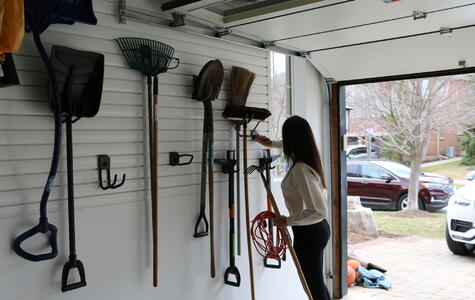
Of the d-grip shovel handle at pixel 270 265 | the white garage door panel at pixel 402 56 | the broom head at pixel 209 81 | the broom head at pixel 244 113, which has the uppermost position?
the white garage door panel at pixel 402 56

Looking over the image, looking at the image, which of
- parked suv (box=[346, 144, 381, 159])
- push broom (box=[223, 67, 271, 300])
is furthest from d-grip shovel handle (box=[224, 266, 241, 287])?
parked suv (box=[346, 144, 381, 159])

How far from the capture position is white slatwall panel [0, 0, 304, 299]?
210 cm

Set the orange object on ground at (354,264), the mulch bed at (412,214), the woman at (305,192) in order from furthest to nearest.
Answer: the mulch bed at (412,214) < the orange object on ground at (354,264) < the woman at (305,192)

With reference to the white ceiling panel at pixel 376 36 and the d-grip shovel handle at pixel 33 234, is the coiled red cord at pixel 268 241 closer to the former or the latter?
the white ceiling panel at pixel 376 36

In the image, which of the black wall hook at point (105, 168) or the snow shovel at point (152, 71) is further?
the snow shovel at point (152, 71)

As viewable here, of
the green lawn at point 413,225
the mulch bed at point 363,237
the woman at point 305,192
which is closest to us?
the woman at point 305,192

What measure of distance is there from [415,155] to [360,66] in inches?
225

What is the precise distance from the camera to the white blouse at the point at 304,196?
9.59 ft

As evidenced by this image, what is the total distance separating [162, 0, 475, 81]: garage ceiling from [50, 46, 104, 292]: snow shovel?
0.70 metres

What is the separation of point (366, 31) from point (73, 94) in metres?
1.97

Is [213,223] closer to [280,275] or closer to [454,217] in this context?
[280,275]

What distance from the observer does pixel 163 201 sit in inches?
109

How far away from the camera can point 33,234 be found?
6.73 ft

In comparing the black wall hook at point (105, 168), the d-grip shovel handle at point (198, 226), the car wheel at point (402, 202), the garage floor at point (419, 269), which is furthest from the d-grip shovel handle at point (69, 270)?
the car wheel at point (402, 202)
